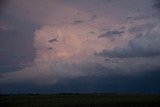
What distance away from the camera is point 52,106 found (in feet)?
127

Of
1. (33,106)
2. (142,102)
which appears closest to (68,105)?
(33,106)

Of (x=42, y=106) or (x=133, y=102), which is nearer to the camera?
(x=42, y=106)

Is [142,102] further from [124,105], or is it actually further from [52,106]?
[52,106]

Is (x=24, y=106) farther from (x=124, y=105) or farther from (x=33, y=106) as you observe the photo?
(x=124, y=105)

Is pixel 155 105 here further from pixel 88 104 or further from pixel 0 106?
pixel 0 106

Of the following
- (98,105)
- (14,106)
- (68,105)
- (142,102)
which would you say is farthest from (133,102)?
(14,106)

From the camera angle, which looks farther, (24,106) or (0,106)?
(0,106)

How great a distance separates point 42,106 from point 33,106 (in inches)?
49.5

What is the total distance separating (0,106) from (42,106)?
6791 mm

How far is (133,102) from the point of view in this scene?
1620 inches

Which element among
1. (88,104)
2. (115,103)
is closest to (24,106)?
(88,104)

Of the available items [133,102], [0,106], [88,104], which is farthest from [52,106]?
[133,102]

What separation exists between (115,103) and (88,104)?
330 cm

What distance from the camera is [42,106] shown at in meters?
37.8
